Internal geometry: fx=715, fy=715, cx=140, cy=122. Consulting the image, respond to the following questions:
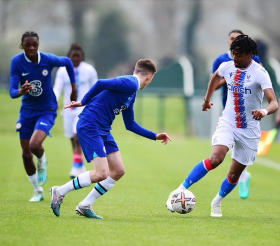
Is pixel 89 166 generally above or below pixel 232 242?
below

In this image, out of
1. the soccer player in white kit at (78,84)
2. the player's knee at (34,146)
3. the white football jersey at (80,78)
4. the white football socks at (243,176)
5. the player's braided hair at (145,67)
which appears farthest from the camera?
the white football jersey at (80,78)

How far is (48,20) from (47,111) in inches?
1959

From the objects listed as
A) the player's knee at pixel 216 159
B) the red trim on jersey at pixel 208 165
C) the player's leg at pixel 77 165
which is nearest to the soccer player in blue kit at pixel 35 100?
the red trim on jersey at pixel 208 165

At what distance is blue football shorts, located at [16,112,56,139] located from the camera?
10.3 meters

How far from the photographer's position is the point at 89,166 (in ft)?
54.4

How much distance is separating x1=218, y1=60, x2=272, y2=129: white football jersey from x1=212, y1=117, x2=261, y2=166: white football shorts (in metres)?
0.07

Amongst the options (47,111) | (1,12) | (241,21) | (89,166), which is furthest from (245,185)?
(241,21)

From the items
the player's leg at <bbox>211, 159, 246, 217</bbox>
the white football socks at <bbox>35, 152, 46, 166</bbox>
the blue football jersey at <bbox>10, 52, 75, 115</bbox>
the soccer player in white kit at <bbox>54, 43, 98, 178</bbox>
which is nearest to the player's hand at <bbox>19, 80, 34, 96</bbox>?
the blue football jersey at <bbox>10, 52, 75, 115</bbox>

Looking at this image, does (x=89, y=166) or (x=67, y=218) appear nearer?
(x=67, y=218)

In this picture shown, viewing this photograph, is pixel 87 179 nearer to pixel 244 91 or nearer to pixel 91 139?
pixel 91 139

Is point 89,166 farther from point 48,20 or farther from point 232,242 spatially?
point 48,20

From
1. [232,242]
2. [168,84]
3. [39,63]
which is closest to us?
[232,242]

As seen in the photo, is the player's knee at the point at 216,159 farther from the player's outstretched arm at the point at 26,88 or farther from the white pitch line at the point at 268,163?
the white pitch line at the point at 268,163

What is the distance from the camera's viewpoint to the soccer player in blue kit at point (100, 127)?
8.20 m
